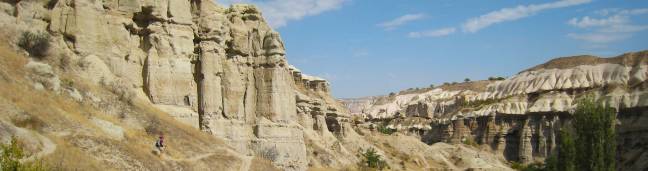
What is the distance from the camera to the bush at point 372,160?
5658 centimetres

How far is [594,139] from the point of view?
148ft

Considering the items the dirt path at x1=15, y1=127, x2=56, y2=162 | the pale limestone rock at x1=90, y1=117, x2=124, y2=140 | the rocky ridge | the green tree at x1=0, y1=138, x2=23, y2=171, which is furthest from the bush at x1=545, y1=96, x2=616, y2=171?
the green tree at x1=0, y1=138, x2=23, y2=171

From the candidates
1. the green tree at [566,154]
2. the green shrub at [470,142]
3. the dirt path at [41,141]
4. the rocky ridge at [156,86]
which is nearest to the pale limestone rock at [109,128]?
the rocky ridge at [156,86]

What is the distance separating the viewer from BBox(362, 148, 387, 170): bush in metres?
56.6

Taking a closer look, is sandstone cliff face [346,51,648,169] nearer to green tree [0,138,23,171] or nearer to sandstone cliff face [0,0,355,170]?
sandstone cliff face [0,0,355,170]

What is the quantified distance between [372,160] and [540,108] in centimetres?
4298

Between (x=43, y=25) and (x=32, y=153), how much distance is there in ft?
40.6

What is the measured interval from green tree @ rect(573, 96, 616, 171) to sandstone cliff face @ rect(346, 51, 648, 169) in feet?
95.1

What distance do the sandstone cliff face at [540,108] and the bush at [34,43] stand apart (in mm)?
60457

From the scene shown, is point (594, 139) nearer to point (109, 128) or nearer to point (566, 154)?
point (566, 154)

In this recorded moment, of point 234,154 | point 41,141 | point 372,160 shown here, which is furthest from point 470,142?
point 41,141

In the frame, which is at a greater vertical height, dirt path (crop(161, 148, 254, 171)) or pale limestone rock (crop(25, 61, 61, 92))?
pale limestone rock (crop(25, 61, 61, 92))

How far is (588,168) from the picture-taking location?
4419 cm

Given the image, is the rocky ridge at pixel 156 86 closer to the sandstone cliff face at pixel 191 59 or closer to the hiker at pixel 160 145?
the sandstone cliff face at pixel 191 59
